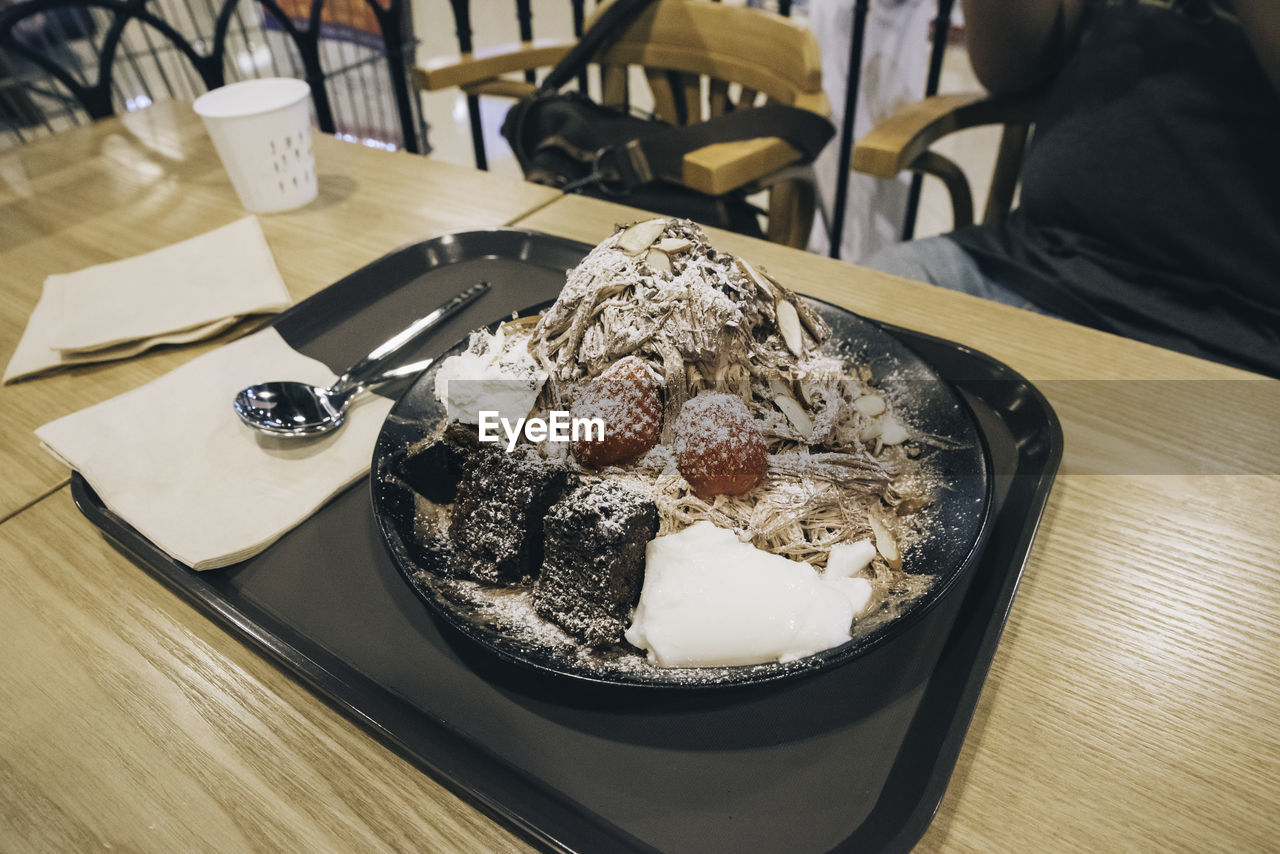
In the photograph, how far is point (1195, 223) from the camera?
1301 millimetres

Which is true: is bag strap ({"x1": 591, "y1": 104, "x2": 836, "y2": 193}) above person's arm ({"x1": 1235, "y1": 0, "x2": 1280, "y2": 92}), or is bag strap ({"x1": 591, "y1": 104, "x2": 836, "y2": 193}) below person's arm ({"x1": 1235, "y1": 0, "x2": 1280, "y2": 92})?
below

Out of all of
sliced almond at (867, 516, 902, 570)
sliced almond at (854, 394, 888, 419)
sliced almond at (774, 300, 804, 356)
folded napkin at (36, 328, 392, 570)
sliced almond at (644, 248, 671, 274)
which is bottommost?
folded napkin at (36, 328, 392, 570)

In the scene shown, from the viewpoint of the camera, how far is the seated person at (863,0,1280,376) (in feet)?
4.11

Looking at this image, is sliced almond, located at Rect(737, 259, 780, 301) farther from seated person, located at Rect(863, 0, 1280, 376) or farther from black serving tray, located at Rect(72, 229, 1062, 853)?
seated person, located at Rect(863, 0, 1280, 376)

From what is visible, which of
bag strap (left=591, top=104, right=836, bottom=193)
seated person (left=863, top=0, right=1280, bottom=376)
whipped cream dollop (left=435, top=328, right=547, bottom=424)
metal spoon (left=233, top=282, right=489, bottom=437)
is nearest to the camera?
whipped cream dollop (left=435, top=328, right=547, bottom=424)

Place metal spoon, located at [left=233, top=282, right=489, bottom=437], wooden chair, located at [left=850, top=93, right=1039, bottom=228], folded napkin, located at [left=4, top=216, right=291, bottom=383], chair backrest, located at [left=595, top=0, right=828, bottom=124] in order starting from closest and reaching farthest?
metal spoon, located at [left=233, top=282, right=489, bottom=437], folded napkin, located at [left=4, top=216, right=291, bottom=383], wooden chair, located at [left=850, top=93, right=1039, bottom=228], chair backrest, located at [left=595, top=0, right=828, bottom=124]

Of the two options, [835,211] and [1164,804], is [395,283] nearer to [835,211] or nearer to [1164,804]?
[1164,804]

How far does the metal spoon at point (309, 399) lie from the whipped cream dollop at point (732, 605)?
0.52 m

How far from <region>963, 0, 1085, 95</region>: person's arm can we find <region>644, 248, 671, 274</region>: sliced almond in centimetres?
122

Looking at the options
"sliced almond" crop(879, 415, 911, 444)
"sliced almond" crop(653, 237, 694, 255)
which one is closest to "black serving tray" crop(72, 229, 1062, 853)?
"sliced almond" crop(879, 415, 911, 444)

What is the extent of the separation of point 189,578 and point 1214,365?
4.53 feet

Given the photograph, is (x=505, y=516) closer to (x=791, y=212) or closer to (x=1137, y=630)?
(x=1137, y=630)

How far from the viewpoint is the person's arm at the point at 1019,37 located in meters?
1.55

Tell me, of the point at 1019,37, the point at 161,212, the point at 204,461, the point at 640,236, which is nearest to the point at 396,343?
the point at 204,461
